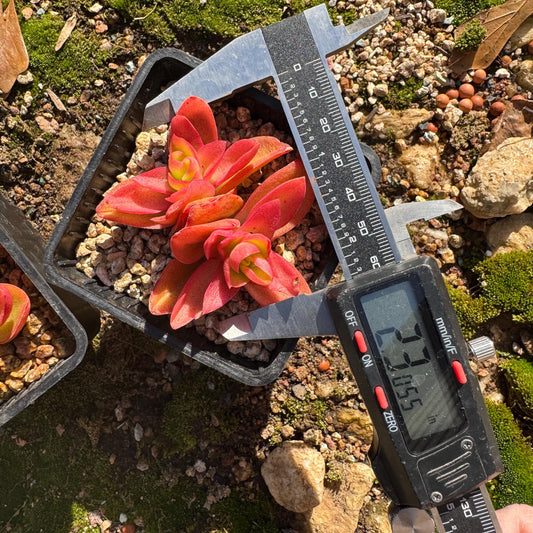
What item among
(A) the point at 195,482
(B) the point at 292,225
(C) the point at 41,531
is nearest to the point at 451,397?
(B) the point at 292,225

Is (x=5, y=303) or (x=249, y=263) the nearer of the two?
(x=249, y=263)

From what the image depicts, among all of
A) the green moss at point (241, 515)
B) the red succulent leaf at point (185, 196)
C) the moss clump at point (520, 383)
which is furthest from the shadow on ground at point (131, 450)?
the moss clump at point (520, 383)

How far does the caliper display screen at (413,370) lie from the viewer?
1565 millimetres

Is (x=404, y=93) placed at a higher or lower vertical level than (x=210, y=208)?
lower

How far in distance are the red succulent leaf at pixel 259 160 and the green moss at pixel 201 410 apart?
114 centimetres

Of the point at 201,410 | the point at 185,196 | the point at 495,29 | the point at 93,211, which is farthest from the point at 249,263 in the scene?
the point at 495,29

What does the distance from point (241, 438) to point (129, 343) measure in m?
0.75

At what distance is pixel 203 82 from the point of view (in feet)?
5.72

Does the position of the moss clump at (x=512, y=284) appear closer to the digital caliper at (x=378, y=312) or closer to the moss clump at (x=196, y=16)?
the digital caliper at (x=378, y=312)

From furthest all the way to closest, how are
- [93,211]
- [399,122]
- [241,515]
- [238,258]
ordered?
1. [399,122]
2. [241,515]
3. [93,211]
4. [238,258]

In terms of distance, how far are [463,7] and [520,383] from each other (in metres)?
2.00

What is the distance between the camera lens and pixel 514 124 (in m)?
2.57

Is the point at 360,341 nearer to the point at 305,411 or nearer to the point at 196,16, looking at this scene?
the point at 305,411

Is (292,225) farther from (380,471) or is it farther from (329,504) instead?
(329,504)
